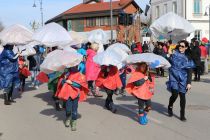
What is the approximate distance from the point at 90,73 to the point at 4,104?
9.28ft

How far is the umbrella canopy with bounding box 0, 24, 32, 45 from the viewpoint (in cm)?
1310

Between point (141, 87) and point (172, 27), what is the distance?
6348mm

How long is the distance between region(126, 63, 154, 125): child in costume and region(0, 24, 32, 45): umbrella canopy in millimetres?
4817

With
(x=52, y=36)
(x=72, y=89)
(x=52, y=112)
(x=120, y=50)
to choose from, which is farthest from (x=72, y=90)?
(x=52, y=36)

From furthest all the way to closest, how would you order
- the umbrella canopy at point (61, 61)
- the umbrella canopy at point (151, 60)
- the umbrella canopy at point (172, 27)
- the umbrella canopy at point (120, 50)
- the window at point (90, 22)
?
the window at point (90, 22), the umbrella canopy at point (172, 27), the umbrella canopy at point (120, 50), the umbrella canopy at point (151, 60), the umbrella canopy at point (61, 61)

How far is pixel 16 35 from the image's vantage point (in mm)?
13367

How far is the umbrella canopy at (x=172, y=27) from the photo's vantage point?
15.3m

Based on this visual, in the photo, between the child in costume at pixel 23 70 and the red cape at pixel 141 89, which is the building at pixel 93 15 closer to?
the child in costume at pixel 23 70

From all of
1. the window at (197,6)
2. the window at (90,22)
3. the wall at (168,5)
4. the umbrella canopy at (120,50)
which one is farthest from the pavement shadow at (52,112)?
the window at (90,22)

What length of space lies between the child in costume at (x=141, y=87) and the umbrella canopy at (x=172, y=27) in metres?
5.95

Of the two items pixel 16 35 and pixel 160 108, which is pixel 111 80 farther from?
pixel 16 35

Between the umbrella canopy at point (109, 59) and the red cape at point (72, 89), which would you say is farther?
the umbrella canopy at point (109, 59)

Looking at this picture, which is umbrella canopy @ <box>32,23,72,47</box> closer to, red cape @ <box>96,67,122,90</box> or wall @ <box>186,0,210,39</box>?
red cape @ <box>96,67,122,90</box>

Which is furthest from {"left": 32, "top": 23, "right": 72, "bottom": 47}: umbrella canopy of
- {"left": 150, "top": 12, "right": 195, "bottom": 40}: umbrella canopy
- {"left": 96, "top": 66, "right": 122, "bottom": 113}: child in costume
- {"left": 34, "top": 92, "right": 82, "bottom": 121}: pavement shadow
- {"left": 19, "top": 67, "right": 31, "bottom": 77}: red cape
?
{"left": 150, "top": 12, "right": 195, "bottom": 40}: umbrella canopy
